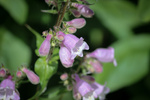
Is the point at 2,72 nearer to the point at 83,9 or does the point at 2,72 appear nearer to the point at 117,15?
the point at 83,9

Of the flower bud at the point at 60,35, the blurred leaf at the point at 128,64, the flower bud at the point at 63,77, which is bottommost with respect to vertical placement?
the blurred leaf at the point at 128,64

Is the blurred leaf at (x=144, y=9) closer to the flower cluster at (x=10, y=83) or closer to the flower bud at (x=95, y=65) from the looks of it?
the flower bud at (x=95, y=65)

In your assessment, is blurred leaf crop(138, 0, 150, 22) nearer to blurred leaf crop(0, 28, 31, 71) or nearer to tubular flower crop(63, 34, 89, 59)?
blurred leaf crop(0, 28, 31, 71)

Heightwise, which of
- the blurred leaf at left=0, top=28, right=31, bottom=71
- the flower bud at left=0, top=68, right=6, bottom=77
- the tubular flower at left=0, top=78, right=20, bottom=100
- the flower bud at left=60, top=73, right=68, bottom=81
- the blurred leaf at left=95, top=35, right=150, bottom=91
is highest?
the flower bud at left=0, top=68, right=6, bottom=77

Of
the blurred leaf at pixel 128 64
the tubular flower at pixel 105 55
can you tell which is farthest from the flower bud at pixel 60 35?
the blurred leaf at pixel 128 64

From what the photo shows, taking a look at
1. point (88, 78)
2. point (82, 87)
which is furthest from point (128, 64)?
point (82, 87)

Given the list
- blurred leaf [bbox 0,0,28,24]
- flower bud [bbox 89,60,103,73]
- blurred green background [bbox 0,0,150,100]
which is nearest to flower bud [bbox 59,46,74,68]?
flower bud [bbox 89,60,103,73]
